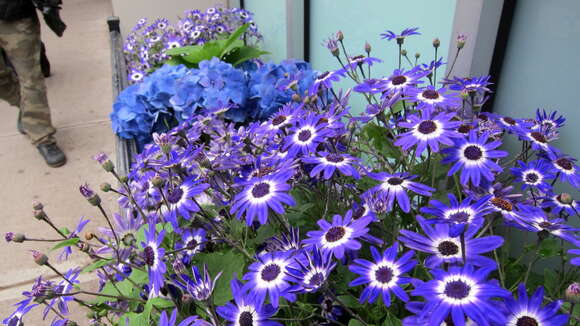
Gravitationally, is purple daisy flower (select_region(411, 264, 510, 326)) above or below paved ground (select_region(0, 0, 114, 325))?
above

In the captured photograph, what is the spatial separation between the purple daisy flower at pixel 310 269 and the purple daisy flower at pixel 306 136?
0.80 ft

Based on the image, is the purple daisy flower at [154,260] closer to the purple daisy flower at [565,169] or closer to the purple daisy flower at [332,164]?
the purple daisy flower at [332,164]

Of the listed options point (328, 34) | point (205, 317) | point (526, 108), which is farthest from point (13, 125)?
point (526, 108)

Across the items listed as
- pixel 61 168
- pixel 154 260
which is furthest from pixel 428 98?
pixel 61 168

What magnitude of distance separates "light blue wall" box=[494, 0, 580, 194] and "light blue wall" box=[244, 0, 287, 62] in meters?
2.18

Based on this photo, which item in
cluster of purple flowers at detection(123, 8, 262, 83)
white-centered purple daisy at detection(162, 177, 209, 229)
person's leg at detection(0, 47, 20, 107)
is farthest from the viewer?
cluster of purple flowers at detection(123, 8, 262, 83)

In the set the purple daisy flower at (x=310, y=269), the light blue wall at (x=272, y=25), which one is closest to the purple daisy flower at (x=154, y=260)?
the purple daisy flower at (x=310, y=269)

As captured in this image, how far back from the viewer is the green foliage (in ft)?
10.2

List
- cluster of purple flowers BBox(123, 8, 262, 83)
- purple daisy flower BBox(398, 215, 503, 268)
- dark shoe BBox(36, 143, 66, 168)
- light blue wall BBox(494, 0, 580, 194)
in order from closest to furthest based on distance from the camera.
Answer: purple daisy flower BBox(398, 215, 503, 268) → light blue wall BBox(494, 0, 580, 194) → dark shoe BBox(36, 143, 66, 168) → cluster of purple flowers BBox(123, 8, 262, 83)

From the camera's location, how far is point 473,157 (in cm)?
92

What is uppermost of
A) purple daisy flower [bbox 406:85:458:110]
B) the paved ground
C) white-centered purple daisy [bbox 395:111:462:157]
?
purple daisy flower [bbox 406:85:458:110]

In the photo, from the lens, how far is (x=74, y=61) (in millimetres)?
5809

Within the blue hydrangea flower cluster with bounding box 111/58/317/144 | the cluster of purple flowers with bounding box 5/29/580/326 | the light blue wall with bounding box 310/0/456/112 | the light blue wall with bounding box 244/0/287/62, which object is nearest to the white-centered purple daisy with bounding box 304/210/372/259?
the cluster of purple flowers with bounding box 5/29/580/326

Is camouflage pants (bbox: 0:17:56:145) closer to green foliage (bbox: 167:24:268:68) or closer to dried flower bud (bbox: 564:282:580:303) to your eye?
green foliage (bbox: 167:24:268:68)
